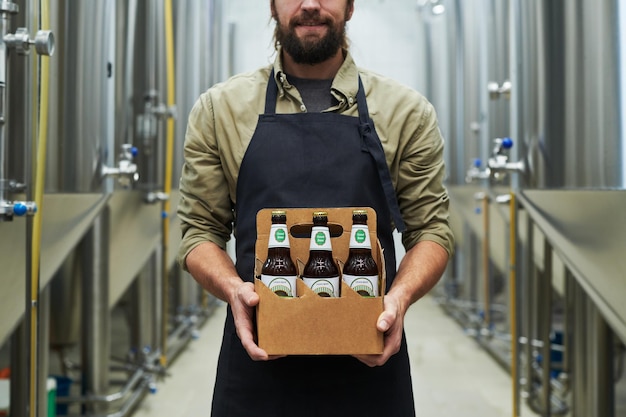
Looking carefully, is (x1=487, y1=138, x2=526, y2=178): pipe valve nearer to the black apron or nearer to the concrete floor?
the concrete floor

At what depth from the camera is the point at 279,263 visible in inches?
51.1

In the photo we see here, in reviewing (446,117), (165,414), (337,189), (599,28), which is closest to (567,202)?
(599,28)

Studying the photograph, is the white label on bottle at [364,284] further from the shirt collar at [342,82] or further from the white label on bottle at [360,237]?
the shirt collar at [342,82]

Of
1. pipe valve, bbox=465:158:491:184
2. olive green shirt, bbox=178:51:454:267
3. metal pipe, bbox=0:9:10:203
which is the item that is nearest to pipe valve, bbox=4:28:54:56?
metal pipe, bbox=0:9:10:203

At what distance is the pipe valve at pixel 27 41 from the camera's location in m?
1.85

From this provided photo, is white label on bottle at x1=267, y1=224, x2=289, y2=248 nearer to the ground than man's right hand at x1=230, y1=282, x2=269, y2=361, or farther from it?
farther from it

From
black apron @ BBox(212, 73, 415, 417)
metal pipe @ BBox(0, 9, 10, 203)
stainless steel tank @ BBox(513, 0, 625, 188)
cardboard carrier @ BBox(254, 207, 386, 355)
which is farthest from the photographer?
A: stainless steel tank @ BBox(513, 0, 625, 188)

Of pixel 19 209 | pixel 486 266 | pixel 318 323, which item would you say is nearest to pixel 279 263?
pixel 318 323

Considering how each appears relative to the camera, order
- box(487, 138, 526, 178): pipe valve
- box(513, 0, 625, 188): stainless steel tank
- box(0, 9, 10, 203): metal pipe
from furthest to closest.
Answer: box(487, 138, 526, 178): pipe valve, box(513, 0, 625, 188): stainless steel tank, box(0, 9, 10, 203): metal pipe

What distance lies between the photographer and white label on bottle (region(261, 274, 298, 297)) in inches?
48.3

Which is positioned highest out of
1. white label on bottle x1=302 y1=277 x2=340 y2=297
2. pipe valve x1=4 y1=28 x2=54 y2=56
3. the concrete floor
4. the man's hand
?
pipe valve x1=4 y1=28 x2=54 y2=56

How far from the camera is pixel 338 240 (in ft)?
4.31

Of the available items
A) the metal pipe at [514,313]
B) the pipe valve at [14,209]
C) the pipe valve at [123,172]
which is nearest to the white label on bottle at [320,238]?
the pipe valve at [14,209]

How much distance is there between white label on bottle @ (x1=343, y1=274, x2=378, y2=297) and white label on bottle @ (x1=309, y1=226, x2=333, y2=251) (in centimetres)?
7
